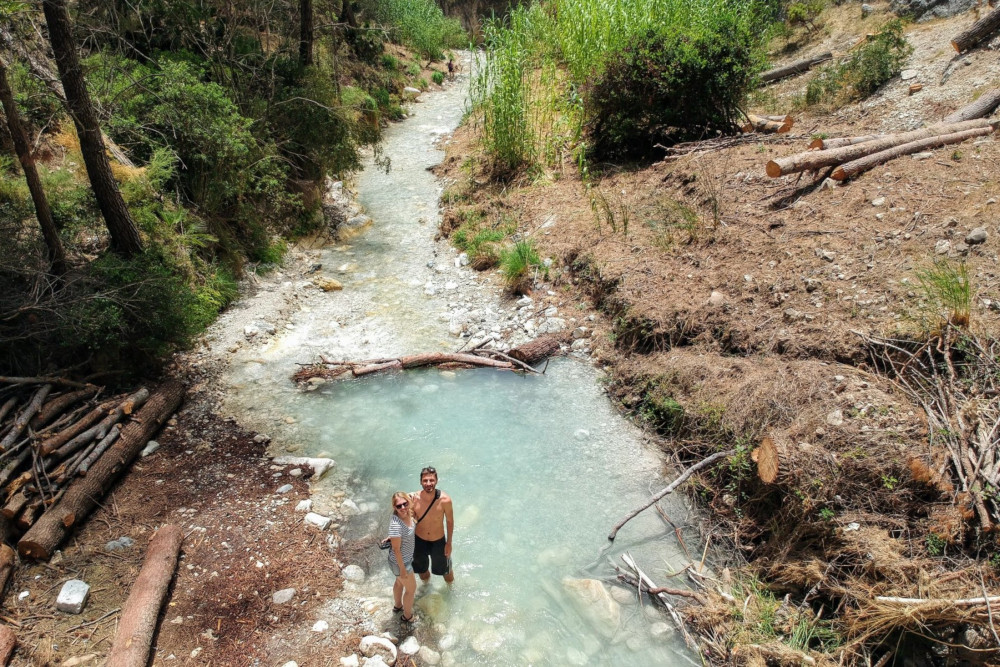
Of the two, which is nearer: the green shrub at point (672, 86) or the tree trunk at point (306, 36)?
the green shrub at point (672, 86)

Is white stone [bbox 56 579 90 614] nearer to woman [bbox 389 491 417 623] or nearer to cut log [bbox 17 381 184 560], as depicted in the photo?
cut log [bbox 17 381 184 560]

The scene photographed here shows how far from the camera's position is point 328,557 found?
4293 mm

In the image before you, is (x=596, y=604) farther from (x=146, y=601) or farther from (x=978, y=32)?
(x=978, y=32)

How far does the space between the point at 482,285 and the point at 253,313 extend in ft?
10.4

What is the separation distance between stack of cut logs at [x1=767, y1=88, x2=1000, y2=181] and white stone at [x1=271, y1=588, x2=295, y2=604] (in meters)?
6.76

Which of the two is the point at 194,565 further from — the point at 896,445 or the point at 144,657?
the point at 896,445

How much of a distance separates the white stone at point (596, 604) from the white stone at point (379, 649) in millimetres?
1310

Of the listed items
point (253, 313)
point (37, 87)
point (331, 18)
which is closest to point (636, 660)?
point (253, 313)

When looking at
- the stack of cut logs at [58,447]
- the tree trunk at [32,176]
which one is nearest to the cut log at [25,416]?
the stack of cut logs at [58,447]

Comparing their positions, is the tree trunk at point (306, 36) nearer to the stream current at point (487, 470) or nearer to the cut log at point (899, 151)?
the stream current at point (487, 470)

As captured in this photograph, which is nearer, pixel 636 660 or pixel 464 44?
pixel 636 660

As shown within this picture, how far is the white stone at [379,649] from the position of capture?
3557mm

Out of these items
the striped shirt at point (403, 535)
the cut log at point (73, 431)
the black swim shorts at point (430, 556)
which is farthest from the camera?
the cut log at point (73, 431)

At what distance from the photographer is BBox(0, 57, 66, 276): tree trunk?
4.90 metres
